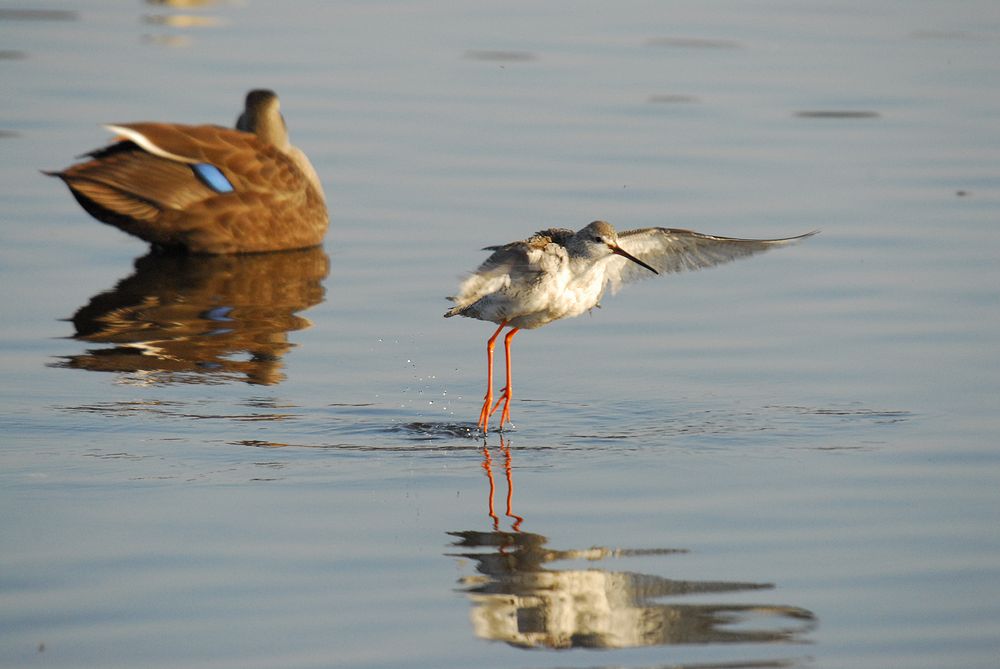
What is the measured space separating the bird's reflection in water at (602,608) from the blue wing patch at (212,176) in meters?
6.61

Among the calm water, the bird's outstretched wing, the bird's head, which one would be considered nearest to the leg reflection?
the calm water

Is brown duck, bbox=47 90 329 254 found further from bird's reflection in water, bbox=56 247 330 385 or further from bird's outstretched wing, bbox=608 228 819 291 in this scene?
bird's outstretched wing, bbox=608 228 819 291

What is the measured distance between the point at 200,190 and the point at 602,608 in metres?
7.27

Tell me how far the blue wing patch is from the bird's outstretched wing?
445cm

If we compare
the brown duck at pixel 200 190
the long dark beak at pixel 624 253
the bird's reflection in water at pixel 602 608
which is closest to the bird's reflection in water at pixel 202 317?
the brown duck at pixel 200 190

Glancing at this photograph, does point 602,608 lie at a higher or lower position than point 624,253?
lower

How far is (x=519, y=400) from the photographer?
8914 mm

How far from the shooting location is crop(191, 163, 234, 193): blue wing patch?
492 inches

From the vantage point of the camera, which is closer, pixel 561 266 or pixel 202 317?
pixel 561 266

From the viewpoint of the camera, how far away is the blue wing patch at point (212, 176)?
12503 mm

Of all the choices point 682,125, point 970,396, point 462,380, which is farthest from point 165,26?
point 970,396

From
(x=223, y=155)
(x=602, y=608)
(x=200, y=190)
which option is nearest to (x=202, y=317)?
(x=200, y=190)

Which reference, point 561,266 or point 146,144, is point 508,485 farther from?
point 146,144

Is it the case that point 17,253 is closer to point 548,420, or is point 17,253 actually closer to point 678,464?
point 548,420
